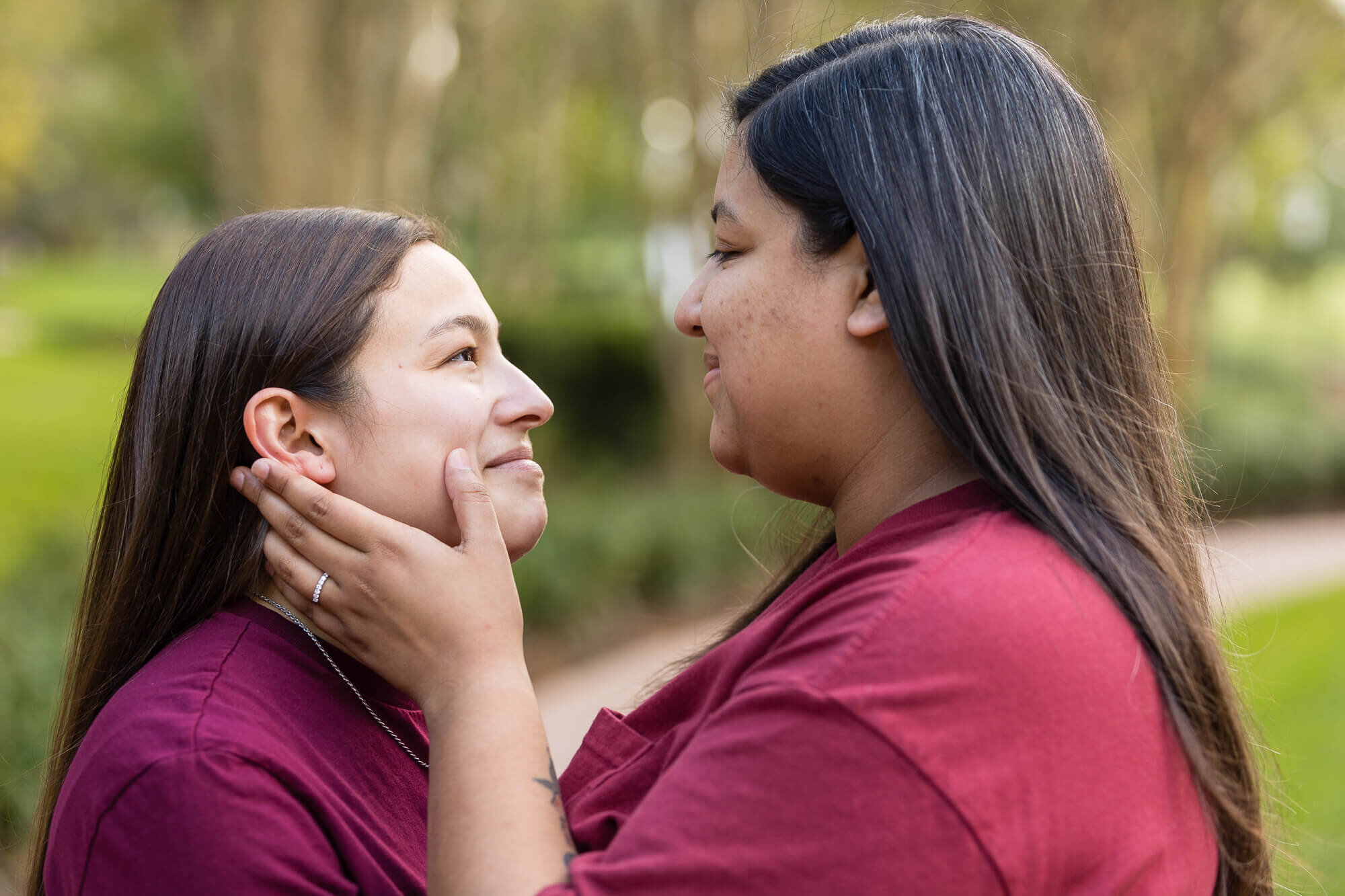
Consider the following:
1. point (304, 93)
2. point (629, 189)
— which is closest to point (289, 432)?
point (304, 93)

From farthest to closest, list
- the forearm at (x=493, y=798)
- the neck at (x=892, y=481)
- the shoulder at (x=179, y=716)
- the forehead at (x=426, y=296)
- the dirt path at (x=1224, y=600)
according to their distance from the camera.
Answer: the dirt path at (x=1224, y=600) < the forehead at (x=426, y=296) < the neck at (x=892, y=481) < the shoulder at (x=179, y=716) < the forearm at (x=493, y=798)

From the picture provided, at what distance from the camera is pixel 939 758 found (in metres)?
1.39

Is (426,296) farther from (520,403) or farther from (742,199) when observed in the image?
(742,199)

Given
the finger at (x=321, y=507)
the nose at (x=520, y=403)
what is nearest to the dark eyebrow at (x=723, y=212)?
the nose at (x=520, y=403)

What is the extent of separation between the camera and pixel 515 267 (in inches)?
1115

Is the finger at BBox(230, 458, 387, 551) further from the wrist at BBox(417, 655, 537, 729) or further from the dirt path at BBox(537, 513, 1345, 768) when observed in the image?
the dirt path at BBox(537, 513, 1345, 768)

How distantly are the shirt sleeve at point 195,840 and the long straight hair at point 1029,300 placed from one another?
1.14 metres

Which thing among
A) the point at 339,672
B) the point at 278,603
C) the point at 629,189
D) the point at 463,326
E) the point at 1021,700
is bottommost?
the point at 629,189

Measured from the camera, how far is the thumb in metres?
2.05

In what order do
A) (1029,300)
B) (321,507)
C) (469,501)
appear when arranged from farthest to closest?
(469,501) → (321,507) → (1029,300)

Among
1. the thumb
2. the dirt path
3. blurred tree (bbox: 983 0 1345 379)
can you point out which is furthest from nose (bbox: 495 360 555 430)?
blurred tree (bbox: 983 0 1345 379)

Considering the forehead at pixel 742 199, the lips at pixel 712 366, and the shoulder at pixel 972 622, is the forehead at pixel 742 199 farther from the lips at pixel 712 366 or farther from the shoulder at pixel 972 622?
the shoulder at pixel 972 622

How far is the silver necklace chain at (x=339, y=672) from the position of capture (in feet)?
6.95

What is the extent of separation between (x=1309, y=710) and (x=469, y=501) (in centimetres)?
643
